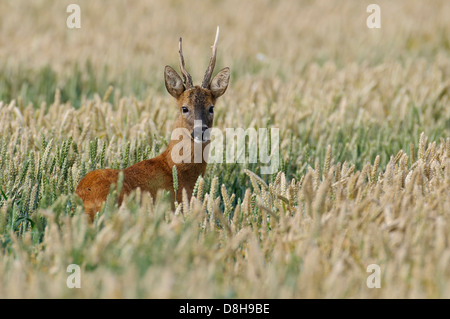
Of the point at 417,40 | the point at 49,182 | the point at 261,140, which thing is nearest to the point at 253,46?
the point at 417,40

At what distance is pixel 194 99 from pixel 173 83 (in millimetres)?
242

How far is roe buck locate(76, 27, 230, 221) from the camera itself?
14.6ft

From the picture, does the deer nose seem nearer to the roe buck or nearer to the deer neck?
the roe buck

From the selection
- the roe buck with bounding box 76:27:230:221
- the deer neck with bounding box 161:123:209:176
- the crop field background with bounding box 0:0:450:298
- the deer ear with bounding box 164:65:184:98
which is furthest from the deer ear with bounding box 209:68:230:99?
the crop field background with bounding box 0:0:450:298

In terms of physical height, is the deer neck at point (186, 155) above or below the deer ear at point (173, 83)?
below

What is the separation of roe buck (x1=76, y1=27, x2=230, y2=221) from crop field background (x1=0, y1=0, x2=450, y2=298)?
21 centimetres

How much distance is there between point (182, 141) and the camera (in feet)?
16.6

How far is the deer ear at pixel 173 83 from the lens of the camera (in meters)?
5.11

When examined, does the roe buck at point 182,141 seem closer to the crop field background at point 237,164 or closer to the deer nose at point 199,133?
the deer nose at point 199,133

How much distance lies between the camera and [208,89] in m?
5.27

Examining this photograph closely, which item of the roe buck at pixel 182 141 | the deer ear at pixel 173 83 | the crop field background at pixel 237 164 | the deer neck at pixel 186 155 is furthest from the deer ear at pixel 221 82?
the crop field background at pixel 237 164

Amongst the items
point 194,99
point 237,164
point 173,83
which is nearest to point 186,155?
point 194,99
